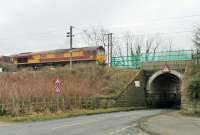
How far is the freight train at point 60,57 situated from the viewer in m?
68.7

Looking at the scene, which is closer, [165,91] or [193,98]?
[193,98]

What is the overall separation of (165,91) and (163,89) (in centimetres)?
60

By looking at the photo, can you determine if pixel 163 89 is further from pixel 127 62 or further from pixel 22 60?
pixel 22 60

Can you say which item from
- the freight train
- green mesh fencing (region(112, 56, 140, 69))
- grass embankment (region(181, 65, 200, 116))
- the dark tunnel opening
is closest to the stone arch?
the dark tunnel opening

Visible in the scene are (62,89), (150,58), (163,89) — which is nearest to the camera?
(62,89)

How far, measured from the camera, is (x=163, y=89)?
5606cm

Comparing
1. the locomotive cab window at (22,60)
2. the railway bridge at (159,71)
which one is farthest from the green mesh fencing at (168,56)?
the locomotive cab window at (22,60)

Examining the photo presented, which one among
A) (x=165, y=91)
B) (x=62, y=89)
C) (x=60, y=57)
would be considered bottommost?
(x=165, y=91)

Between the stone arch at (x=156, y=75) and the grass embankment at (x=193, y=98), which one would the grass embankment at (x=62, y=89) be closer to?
the stone arch at (x=156, y=75)

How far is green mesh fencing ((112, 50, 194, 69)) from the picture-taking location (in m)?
48.5

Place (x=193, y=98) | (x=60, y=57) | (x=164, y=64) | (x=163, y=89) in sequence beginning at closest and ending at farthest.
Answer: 1. (x=193, y=98)
2. (x=164, y=64)
3. (x=163, y=89)
4. (x=60, y=57)

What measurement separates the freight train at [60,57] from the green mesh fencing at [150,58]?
28.6ft

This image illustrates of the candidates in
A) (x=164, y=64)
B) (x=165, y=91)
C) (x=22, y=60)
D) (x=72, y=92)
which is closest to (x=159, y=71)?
(x=164, y=64)

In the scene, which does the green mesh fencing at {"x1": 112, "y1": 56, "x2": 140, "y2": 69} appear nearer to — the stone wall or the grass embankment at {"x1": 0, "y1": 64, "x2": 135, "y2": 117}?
the grass embankment at {"x1": 0, "y1": 64, "x2": 135, "y2": 117}
